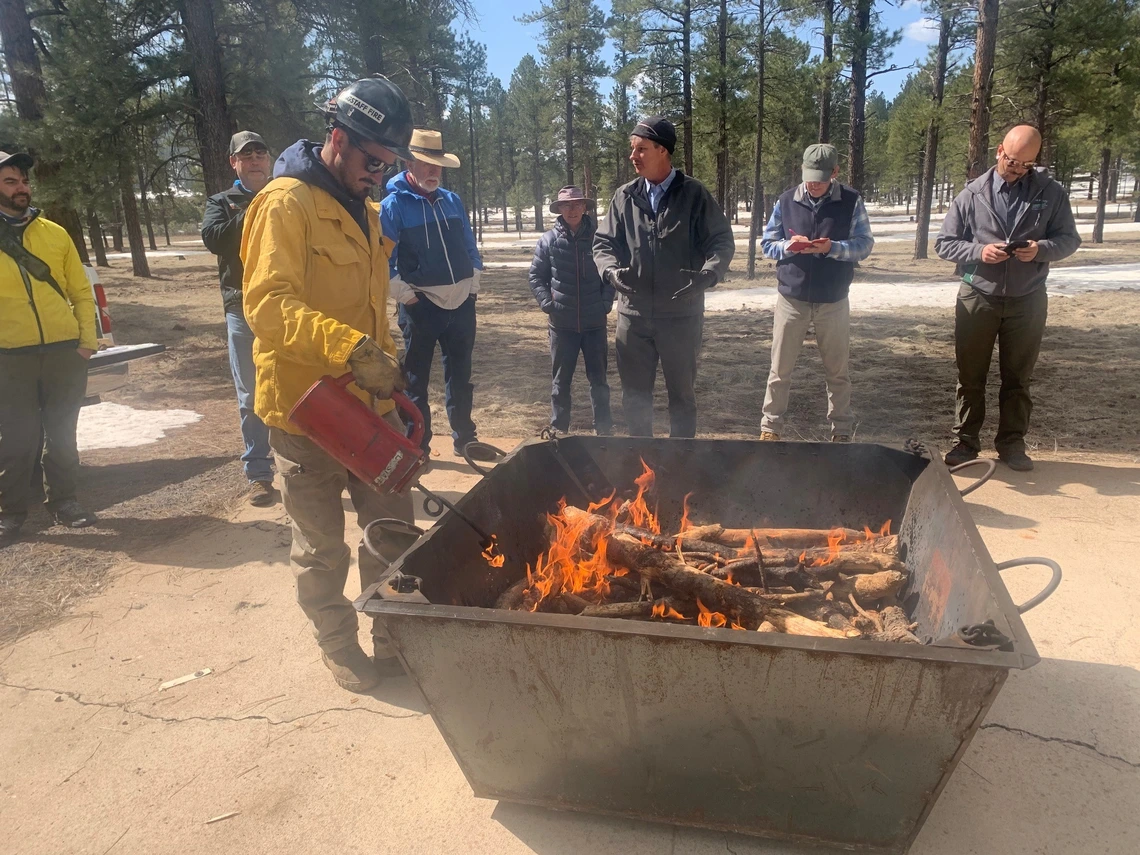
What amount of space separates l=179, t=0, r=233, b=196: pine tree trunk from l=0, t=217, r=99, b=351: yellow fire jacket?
5041 mm

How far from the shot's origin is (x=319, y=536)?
9.18ft

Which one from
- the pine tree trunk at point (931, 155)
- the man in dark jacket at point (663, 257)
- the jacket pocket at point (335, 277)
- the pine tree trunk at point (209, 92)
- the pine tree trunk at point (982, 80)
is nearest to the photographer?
the jacket pocket at point (335, 277)

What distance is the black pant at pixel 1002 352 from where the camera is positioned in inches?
180

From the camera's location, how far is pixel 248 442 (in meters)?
4.71

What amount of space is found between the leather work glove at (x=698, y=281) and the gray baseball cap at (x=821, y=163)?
1220 millimetres

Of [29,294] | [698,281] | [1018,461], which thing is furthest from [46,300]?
[1018,461]

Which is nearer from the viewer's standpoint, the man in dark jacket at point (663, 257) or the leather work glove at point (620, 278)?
the man in dark jacket at point (663, 257)

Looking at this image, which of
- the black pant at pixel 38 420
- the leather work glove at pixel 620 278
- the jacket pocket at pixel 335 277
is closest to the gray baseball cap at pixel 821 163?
the leather work glove at pixel 620 278

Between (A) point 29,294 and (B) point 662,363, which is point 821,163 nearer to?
(B) point 662,363

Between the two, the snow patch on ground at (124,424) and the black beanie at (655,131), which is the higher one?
the black beanie at (655,131)

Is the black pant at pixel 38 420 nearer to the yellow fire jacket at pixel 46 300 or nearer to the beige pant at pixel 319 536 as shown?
the yellow fire jacket at pixel 46 300

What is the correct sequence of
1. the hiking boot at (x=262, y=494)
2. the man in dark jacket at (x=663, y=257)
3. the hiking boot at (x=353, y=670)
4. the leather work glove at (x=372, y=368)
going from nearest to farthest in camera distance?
1. the leather work glove at (x=372, y=368)
2. the hiking boot at (x=353, y=670)
3. the man in dark jacket at (x=663, y=257)
4. the hiking boot at (x=262, y=494)

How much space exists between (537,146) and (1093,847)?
4542 cm

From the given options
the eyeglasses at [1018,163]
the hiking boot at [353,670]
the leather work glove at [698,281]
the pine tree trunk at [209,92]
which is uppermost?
the pine tree trunk at [209,92]
